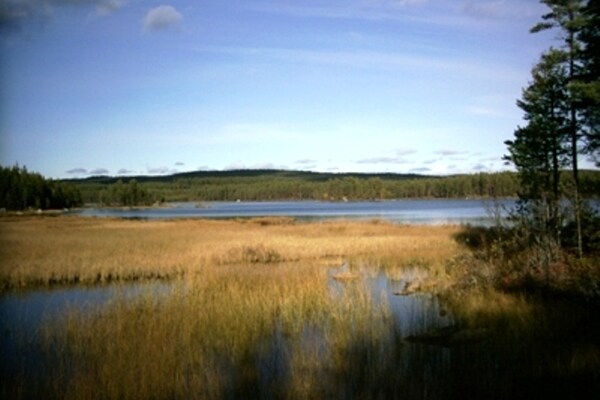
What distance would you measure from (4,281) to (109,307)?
30.1 ft

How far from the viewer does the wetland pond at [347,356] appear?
287 inches

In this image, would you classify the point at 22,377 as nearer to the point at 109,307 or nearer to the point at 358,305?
the point at 109,307

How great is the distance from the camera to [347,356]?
28.5ft

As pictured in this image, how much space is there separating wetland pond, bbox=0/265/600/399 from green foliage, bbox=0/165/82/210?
7393 cm

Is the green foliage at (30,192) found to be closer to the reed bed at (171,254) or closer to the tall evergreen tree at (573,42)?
the reed bed at (171,254)

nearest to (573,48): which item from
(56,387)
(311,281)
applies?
(311,281)

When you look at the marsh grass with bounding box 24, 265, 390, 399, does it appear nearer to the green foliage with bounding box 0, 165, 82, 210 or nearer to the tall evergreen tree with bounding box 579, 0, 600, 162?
the tall evergreen tree with bounding box 579, 0, 600, 162

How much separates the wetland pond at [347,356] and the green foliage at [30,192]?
7393 cm

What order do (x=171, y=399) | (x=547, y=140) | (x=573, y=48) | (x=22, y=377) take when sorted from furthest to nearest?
(x=547, y=140) < (x=573, y=48) < (x=22, y=377) < (x=171, y=399)

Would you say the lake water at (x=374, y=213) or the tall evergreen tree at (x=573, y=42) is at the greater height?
the tall evergreen tree at (x=573, y=42)

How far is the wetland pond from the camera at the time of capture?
23.9 feet

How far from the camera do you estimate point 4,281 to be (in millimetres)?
18953

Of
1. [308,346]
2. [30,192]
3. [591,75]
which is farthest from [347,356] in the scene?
[30,192]

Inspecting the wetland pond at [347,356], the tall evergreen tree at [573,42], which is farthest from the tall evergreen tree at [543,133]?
the wetland pond at [347,356]
